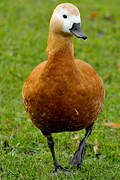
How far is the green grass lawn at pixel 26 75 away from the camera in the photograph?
14.1ft

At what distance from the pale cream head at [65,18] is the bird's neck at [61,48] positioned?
0.10 metres

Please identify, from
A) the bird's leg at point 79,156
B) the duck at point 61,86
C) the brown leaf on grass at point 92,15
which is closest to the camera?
the duck at point 61,86

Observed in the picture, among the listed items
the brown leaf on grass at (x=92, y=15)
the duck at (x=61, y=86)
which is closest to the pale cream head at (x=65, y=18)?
the duck at (x=61, y=86)

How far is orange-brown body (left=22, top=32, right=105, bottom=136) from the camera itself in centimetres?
354

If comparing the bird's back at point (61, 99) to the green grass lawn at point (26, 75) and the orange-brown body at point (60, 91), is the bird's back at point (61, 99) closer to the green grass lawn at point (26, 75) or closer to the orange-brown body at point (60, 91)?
the orange-brown body at point (60, 91)

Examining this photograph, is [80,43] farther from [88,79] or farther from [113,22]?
[88,79]

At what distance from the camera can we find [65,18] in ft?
11.2

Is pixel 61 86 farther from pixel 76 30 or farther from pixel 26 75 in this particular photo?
pixel 26 75

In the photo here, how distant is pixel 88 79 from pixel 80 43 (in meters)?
4.18

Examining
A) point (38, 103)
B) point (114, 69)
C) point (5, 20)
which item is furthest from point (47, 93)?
point (5, 20)

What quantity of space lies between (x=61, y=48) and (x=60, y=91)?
40 cm

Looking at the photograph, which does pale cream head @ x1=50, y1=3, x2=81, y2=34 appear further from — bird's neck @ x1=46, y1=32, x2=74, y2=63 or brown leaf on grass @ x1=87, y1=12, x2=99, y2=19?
brown leaf on grass @ x1=87, y1=12, x2=99, y2=19

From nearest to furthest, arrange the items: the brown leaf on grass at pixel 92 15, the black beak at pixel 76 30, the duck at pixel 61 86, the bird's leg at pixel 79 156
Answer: the black beak at pixel 76 30 → the duck at pixel 61 86 → the bird's leg at pixel 79 156 → the brown leaf on grass at pixel 92 15

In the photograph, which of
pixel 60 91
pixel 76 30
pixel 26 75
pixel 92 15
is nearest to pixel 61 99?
pixel 60 91
